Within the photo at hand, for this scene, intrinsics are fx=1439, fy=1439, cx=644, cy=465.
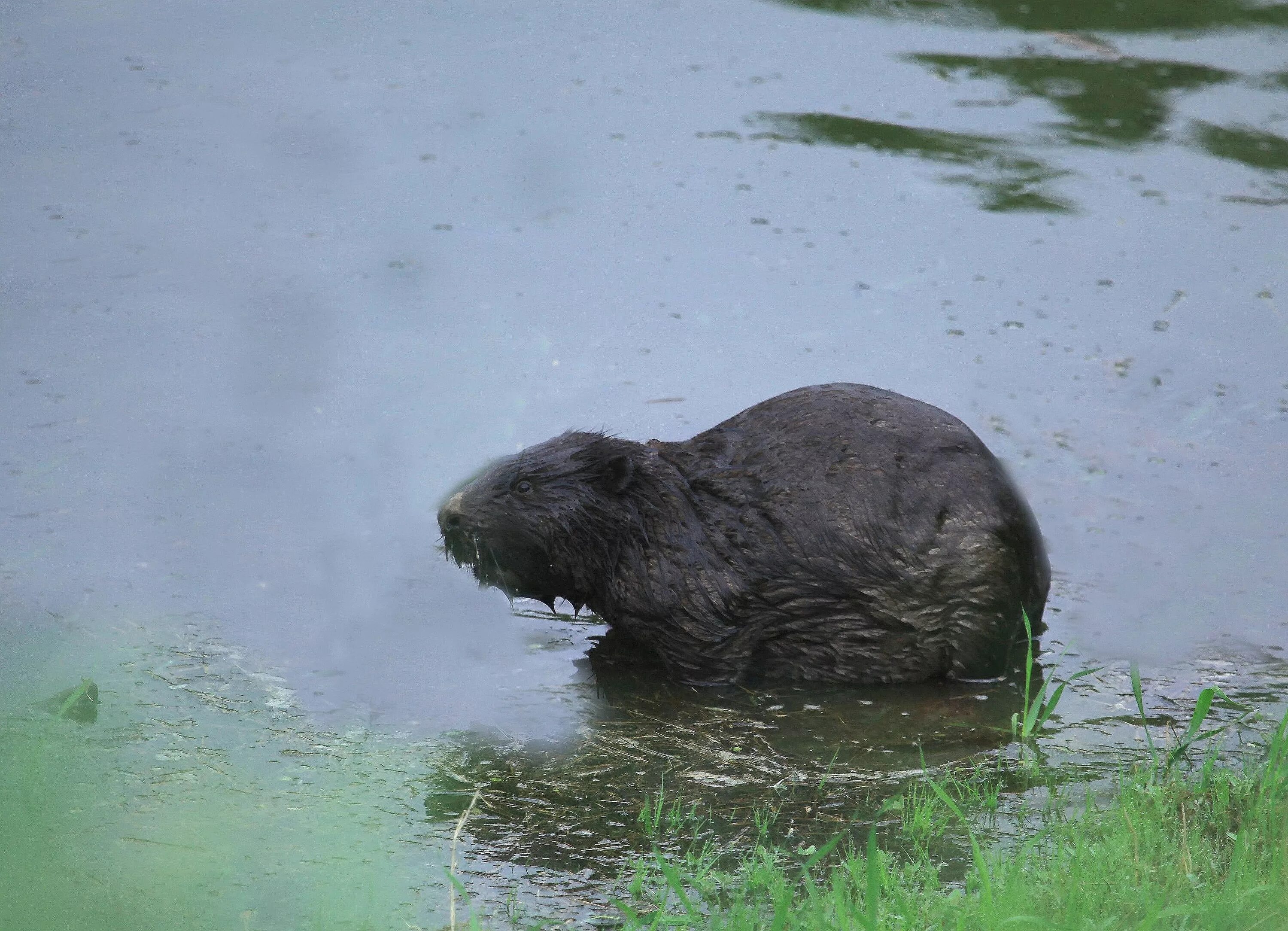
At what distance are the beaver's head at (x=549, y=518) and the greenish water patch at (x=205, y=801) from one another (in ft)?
2.95

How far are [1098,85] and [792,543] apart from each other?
6.22 meters

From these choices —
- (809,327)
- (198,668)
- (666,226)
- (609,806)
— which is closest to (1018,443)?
(809,327)

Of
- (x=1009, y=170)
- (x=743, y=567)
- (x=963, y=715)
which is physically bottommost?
(x=963, y=715)

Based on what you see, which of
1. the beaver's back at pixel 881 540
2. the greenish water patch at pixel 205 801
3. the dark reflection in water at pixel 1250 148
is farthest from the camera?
the dark reflection in water at pixel 1250 148

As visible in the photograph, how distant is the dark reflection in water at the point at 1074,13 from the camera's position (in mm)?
10844

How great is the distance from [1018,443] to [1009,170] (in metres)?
2.90

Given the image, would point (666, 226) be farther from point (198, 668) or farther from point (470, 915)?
point (470, 915)

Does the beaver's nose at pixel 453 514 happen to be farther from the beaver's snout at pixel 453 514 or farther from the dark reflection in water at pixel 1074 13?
the dark reflection in water at pixel 1074 13

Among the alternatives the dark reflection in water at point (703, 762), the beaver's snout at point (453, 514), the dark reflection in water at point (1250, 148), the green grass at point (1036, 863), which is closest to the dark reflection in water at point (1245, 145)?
the dark reflection in water at point (1250, 148)

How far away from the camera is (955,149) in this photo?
9117mm

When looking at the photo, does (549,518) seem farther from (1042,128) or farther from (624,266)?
(1042,128)

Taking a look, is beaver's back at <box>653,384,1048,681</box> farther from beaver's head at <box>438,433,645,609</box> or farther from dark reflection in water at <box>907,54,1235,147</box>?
dark reflection in water at <box>907,54,1235,147</box>

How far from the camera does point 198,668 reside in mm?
5008

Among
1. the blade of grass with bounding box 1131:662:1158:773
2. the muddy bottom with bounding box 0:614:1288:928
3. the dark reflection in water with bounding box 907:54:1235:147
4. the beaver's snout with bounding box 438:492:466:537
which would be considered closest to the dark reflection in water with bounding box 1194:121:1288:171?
the dark reflection in water with bounding box 907:54:1235:147
